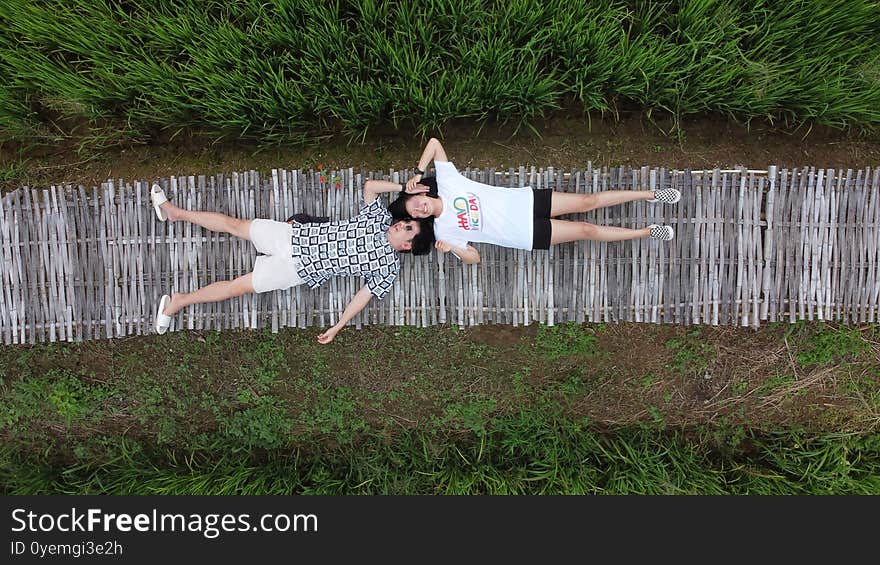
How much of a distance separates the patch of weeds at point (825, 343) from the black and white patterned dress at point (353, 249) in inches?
114

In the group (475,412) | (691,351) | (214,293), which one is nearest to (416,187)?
(214,293)

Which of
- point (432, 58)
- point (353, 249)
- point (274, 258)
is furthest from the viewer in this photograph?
point (432, 58)

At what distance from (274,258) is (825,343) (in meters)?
3.83

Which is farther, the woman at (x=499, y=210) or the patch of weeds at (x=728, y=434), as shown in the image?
the patch of weeds at (x=728, y=434)

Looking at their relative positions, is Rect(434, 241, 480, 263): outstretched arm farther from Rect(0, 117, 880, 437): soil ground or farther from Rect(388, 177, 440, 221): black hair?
Rect(0, 117, 880, 437): soil ground

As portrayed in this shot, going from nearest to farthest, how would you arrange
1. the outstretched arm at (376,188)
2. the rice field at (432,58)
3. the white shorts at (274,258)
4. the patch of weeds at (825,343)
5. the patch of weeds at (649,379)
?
the outstretched arm at (376,188) → the white shorts at (274,258) → the rice field at (432,58) → the patch of weeds at (825,343) → the patch of weeds at (649,379)

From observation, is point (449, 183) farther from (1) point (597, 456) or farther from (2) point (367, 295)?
(1) point (597, 456)

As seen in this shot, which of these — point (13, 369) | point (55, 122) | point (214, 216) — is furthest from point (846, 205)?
point (13, 369)

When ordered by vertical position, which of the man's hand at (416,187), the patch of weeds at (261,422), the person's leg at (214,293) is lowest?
the patch of weeds at (261,422)

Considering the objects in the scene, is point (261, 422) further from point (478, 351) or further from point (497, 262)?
point (497, 262)

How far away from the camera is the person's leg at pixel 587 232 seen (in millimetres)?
3021

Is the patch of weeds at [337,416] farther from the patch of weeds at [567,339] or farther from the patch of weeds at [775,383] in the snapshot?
the patch of weeds at [775,383]

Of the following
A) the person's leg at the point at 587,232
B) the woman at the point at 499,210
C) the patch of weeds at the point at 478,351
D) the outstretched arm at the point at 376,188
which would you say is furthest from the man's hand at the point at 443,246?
the patch of weeds at the point at 478,351

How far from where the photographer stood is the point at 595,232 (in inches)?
120
